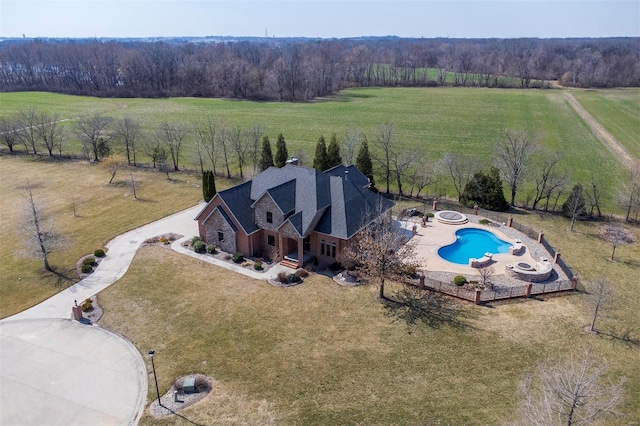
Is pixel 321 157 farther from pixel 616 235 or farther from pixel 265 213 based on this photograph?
pixel 616 235

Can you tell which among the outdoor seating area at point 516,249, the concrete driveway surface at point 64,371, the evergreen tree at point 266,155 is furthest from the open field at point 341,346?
the evergreen tree at point 266,155

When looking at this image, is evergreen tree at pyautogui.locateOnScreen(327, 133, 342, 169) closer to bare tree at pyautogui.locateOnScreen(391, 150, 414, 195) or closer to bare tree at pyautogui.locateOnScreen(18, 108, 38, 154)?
bare tree at pyautogui.locateOnScreen(391, 150, 414, 195)

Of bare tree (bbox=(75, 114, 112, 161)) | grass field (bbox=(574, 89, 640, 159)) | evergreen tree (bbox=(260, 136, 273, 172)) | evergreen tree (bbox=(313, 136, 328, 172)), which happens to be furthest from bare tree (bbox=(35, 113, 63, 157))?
grass field (bbox=(574, 89, 640, 159))

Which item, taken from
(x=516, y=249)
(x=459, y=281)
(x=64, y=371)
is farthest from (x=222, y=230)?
(x=516, y=249)

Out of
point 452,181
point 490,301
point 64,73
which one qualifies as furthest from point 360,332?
point 64,73

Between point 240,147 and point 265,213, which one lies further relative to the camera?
point 240,147

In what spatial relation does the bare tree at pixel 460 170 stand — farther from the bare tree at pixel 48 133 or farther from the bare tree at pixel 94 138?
the bare tree at pixel 48 133

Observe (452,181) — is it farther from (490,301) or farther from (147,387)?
(147,387)
